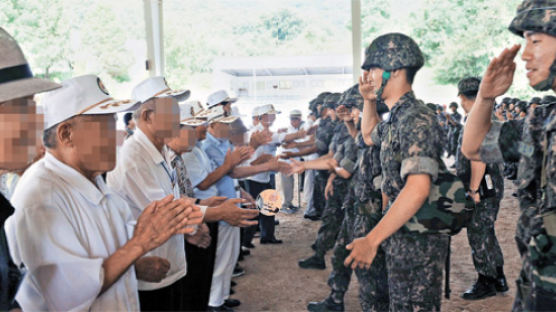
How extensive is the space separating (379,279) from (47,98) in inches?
83.9

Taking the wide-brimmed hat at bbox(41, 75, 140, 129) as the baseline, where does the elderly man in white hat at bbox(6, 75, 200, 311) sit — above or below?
below

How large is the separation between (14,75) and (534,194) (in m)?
1.75

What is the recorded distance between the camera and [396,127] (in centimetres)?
211

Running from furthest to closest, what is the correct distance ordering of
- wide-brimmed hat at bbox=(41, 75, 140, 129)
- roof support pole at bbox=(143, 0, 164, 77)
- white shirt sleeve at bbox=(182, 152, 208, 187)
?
roof support pole at bbox=(143, 0, 164, 77)
white shirt sleeve at bbox=(182, 152, 208, 187)
wide-brimmed hat at bbox=(41, 75, 140, 129)

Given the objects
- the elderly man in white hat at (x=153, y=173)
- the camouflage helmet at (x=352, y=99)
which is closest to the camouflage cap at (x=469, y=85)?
the camouflage helmet at (x=352, y=99)

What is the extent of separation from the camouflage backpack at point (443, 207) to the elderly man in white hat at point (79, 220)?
1.14 m

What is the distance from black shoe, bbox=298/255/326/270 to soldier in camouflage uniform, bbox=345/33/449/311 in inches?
104

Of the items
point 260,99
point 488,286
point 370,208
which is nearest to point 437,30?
point 260,99

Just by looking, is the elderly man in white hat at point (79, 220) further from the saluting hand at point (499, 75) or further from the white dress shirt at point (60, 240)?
the saluting hand at point (499, 75)

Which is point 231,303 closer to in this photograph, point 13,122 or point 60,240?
point 60,240

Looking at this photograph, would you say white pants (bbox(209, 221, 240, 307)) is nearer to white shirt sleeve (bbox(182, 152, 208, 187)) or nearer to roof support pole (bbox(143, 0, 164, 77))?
white shirt sleeve (bbox(182, 152, 208, 187))

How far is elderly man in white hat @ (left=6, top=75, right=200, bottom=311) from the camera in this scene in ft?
4.35

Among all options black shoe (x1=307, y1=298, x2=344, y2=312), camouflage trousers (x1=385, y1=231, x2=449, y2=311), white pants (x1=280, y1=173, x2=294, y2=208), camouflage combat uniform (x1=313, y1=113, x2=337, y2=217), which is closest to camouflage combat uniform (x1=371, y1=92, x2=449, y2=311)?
camouflage trousers (x1=385, y1=231, x2=449, y2=311)

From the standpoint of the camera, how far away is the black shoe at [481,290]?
382cm
